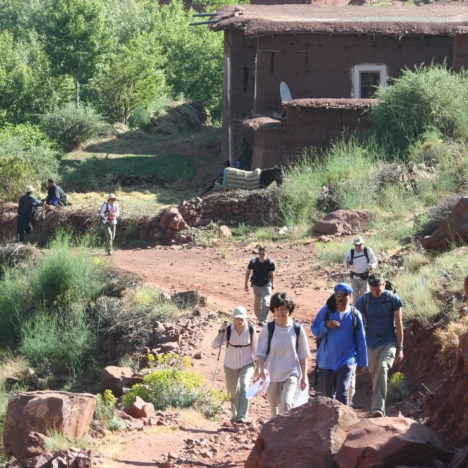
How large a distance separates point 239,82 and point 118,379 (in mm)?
18912

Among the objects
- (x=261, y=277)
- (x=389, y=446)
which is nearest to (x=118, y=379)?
(x=261, y=277)

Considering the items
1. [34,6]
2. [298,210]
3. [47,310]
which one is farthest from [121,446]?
[34,6]

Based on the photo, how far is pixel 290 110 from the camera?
26.7 m

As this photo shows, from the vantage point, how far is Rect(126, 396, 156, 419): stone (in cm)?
1144

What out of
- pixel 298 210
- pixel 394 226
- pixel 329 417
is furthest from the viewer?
pixel 298 210

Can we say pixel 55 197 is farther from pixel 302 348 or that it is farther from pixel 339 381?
pixel 339 381

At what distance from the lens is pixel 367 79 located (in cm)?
2981

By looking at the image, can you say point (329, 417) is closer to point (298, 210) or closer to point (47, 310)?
point (47, 310)

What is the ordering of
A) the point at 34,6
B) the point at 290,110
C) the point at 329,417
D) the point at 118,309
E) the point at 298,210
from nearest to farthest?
the point at 329,417, the point at 118,309, the point at 298,210, the point at 290,110, the point at 34,6

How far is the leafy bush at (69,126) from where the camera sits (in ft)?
119

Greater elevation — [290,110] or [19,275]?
[290,110]

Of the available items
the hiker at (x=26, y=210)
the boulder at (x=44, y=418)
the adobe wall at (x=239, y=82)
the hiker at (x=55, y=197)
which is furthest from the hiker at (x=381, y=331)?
the adobe wall at (x=239, y=82)

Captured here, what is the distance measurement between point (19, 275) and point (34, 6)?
5189cm

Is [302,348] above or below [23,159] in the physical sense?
above
